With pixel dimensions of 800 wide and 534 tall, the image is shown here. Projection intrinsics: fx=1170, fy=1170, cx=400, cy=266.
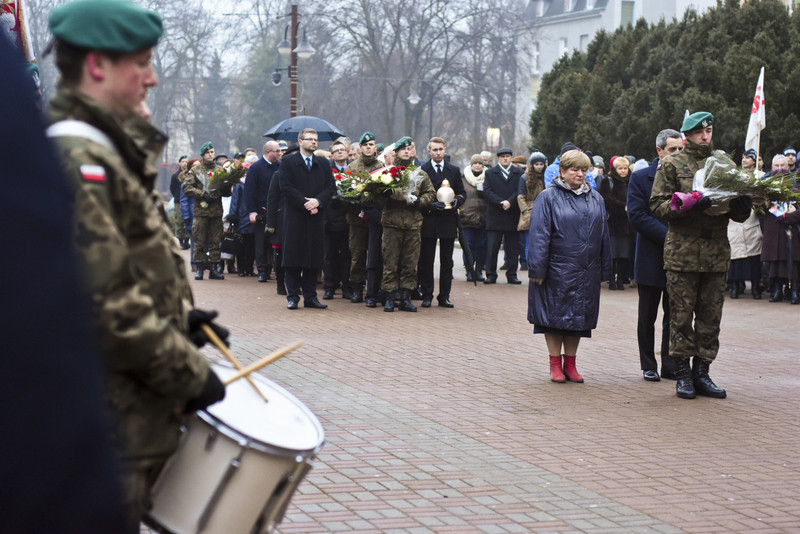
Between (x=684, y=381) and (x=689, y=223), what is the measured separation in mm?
1180

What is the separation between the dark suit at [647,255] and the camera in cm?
923

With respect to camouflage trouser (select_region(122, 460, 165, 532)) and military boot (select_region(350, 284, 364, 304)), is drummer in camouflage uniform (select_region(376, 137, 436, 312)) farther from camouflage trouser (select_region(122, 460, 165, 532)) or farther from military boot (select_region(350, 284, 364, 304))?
camouflage trouser (select_region(122, 460, 165, 532))

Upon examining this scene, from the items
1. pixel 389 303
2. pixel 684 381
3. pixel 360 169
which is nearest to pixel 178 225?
pixel 360 169

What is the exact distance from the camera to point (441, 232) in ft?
47.9

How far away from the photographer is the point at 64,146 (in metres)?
2.34

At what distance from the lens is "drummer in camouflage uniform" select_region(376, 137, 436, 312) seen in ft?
45.6

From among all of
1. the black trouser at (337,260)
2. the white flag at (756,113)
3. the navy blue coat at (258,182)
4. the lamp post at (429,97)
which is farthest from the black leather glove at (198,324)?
the lamp post at (429,97)

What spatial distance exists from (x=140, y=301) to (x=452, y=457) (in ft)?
14.6

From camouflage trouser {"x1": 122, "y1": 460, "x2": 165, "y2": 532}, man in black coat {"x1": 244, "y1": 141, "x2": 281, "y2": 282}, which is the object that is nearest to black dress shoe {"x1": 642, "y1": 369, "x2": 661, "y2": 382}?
camouflage trouser {"x1": 122, "y1": 460, "x2": 165, "y2": 532}

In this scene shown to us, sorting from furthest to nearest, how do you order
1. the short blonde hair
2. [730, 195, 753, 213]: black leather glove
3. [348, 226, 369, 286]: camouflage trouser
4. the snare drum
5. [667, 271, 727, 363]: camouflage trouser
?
[348, 226, 369, 286]: camouflage trouser < the short blonde hair < [667, 271, 727, 363]: camouflage trouser < [730, 195, 753, 213]: black leather glove < the snare drum

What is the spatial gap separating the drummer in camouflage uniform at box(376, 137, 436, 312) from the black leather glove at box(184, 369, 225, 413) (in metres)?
11.2

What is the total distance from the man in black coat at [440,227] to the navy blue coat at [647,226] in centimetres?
525

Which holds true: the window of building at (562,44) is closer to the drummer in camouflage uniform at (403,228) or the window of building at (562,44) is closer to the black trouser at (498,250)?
the black trouser at (498,250)

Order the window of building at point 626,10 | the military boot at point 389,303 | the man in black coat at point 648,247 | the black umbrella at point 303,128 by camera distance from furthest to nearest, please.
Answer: the window of building at point 626,10
the black umbrella at point 303,128
the military boot at point 389,303
the man in black coat at point 648,247
